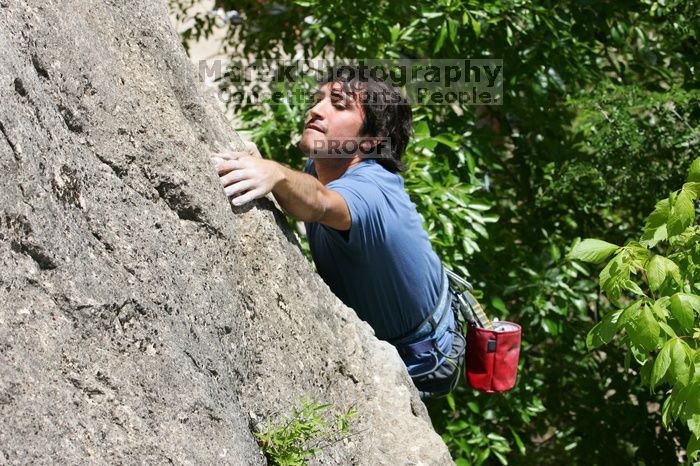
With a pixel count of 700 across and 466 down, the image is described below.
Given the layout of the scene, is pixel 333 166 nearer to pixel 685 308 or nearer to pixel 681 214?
pixel 681 214

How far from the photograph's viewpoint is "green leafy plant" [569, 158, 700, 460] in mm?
2242

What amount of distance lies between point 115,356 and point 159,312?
0.16 m

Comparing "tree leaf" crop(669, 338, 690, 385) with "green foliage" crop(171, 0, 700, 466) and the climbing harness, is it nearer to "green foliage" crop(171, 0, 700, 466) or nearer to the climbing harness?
the climbing harness

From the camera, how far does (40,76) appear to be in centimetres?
193

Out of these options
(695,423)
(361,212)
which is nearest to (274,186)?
(361,212)

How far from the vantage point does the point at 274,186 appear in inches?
96.0

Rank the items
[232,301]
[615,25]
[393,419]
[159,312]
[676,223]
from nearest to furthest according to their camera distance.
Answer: [159,312]
[232,301]
[676,223]
[393,419]
[615,25]

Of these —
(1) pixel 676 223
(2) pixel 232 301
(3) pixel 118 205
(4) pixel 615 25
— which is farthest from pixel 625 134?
(3) pixel 118 205

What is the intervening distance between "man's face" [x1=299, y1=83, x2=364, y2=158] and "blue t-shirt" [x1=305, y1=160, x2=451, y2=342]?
0.15 meters

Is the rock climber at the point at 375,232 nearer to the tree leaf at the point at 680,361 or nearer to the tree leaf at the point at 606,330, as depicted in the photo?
the tree leaf at the point at 606,330

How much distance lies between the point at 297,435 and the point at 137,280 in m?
0.51

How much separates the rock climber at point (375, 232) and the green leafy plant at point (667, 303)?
2.18 feet

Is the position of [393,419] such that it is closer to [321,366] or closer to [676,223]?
[321,366]

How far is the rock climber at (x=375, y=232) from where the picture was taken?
2.86 m
